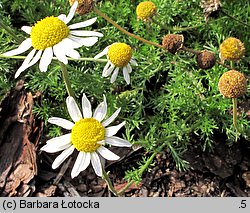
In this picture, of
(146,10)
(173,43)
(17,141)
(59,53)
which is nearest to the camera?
(59,53)

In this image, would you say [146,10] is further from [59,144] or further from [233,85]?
[59,144]

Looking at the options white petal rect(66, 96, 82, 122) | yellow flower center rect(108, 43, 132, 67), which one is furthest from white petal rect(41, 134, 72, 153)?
yellow flower center rect(108, 43, 132, 67)

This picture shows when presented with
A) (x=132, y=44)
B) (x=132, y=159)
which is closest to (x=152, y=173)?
(x=132, y=159)

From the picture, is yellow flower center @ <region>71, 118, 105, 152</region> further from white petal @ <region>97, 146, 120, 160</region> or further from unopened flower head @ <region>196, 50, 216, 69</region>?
unopened flower head @ <region>196, 50, 216, 69</region>

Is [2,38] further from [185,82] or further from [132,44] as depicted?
[185,82]

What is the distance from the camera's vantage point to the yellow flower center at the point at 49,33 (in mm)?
2283

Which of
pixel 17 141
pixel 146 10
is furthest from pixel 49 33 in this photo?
pixel 17 141

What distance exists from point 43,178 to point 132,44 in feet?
3.50

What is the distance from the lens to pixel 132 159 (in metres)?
3.24

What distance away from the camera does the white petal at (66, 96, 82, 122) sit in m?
2.31

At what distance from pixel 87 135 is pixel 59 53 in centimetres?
40

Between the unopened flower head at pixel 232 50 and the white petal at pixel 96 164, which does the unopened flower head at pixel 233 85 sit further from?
the white petal at pixel 96 164

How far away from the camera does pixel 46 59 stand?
7.33 ft

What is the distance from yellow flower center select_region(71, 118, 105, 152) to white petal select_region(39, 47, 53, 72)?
0.31 metres
